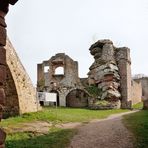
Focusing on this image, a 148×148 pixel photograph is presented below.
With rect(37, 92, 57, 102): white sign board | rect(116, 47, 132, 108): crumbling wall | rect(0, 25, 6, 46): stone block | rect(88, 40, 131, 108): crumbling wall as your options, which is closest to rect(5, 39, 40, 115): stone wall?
rect(37, 92, 57, 102): white sign board

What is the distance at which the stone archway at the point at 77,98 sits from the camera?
31598 mm

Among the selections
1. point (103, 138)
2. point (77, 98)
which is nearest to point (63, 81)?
point (77, 98)

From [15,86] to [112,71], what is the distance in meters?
14.1

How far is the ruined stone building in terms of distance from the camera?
29.3m

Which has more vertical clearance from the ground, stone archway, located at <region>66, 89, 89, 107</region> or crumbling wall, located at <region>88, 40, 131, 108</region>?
crumbling wall, located at <region>88, 40, 131, 108</region>

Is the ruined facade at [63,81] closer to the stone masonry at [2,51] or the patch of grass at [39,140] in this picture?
the patch of grass at [39,140]

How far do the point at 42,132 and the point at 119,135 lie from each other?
2.51 m

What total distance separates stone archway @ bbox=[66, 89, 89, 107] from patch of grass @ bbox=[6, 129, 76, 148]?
64.1 feet

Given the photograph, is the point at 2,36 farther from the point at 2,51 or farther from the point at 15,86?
the point at 15,86

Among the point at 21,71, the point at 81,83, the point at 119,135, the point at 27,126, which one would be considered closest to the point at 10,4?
the point at 119,135

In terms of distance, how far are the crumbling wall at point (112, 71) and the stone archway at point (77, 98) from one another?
148 centimetres

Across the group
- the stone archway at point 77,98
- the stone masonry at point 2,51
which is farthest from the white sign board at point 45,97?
the stone masonry at point 2,51

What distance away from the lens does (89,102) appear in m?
29.1

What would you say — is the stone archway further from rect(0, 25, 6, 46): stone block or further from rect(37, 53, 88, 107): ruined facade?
rect(0, 25, 6, 46): stone block
